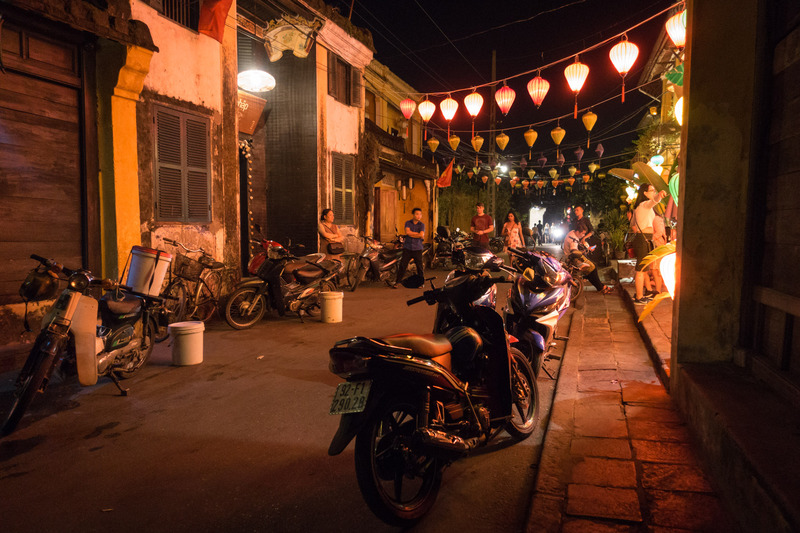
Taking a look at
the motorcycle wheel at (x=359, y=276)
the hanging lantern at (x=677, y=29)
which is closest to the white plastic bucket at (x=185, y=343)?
the motorcycle wheel at (x=359, y=276)

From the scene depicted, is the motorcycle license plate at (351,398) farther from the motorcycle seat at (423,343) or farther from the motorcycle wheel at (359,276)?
the motorcycle wheel at (359,276)

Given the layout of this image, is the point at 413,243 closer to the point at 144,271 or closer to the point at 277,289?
the point at 277,289

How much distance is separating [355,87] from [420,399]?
44.7 ft

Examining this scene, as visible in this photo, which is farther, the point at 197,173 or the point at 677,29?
the point at 197,173

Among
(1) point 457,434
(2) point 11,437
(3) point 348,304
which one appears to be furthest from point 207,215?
(1) point 457,434

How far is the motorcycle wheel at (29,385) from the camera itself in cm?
387

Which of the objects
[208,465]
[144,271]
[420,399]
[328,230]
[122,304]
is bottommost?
[208,465]

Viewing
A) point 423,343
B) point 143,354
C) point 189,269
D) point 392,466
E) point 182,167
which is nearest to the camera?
point 392,466

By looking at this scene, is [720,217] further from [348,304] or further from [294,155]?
[294,155]

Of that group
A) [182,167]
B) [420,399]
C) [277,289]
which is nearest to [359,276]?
[277,289]

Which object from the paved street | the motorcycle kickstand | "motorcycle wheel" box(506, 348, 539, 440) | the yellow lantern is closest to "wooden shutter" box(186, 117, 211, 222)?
the paved street

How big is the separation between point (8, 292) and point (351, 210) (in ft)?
30.8

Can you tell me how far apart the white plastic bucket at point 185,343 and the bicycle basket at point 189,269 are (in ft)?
6.91

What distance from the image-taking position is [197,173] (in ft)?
29.2
